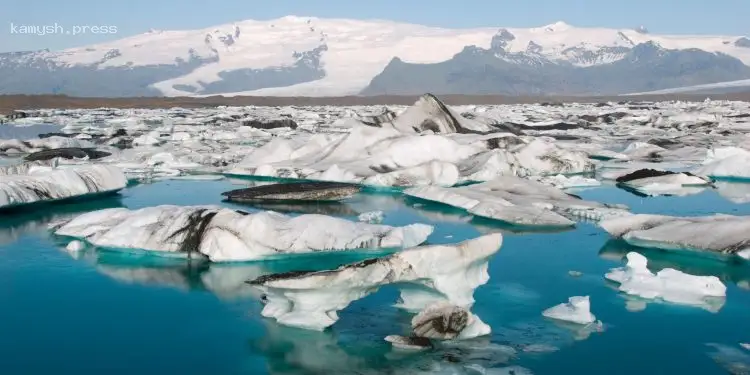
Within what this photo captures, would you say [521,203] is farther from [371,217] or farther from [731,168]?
[731,168]

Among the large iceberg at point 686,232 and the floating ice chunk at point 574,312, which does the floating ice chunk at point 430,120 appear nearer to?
the large iceberg at point 686,232

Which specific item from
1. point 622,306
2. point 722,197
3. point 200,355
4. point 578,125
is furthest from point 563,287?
point 578,125

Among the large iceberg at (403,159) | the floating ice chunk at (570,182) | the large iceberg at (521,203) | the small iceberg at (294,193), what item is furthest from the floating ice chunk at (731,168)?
the small iceberg at (294,193)

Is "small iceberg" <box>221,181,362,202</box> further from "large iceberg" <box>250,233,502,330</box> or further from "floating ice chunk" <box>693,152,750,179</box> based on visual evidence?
"floating ice chunk" <box>693,152,750,179</box>

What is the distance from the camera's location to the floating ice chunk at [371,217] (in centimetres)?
1133

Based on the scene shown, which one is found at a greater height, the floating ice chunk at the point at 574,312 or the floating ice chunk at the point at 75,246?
the floating ice chunk at the point at 75,246

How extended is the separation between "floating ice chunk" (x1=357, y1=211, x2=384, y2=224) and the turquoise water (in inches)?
53.1

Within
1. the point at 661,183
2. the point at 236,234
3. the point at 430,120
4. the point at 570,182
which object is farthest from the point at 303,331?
the point at 430,120

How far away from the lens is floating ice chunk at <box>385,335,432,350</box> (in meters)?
5.96

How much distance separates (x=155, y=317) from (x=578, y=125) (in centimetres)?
3157

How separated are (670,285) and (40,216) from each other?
31.6 ft

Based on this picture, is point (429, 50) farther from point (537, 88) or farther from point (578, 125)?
point (578, 125)

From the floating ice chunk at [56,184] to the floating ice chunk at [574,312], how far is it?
9.12 m

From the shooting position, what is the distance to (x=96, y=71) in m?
193
